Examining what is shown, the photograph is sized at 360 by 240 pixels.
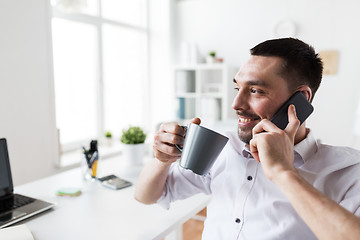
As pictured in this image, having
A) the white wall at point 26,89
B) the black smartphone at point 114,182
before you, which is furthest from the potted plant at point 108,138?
the black smartphone at point 114,182

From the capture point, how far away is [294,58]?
100 cm

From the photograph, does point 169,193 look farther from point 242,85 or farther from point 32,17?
point 32,17

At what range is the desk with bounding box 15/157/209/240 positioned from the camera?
107 centimetres

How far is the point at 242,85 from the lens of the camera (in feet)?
3.37

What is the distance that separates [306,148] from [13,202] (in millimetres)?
1156

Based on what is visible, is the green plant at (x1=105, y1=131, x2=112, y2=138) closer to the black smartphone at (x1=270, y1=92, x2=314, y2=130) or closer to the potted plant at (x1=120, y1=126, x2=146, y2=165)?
the potted plant at (x1=120, y1=126, x2=146, y2=165)

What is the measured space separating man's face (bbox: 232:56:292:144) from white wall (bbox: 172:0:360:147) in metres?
2.39

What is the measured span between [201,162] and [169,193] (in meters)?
0.37

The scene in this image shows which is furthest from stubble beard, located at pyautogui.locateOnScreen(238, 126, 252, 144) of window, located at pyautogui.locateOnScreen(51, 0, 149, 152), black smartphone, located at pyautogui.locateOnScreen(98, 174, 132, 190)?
window, located at pyautogui.locateOnScreen(51, 0, 149, 152)

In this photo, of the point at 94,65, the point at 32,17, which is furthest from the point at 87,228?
the point at 94,65

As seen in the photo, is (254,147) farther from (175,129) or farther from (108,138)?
(108,138)

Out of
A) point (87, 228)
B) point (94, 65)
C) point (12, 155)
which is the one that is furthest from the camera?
point (94, 65)

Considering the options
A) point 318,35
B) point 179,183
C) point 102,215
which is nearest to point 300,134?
point 179,183

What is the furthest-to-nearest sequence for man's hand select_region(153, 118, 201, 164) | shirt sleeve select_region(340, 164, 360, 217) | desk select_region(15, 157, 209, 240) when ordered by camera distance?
desk select_region(15, 157, 209, 240) < man's hand select_region(153, 118, 201, 164) < shirt sleeve select_region(340, 164, 360, 217)
